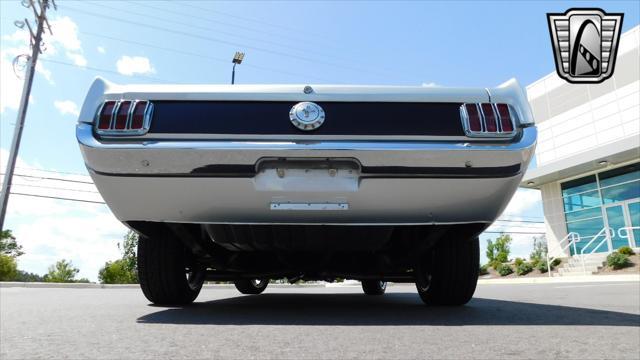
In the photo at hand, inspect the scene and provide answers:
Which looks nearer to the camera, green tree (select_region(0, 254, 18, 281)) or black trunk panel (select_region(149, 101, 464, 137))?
black trunk panel (select_region(149, 101, 464, 137))

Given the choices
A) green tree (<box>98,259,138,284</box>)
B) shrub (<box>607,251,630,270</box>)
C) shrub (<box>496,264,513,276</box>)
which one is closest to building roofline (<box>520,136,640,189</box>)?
shrub (<box>496,264,513,276</box>)

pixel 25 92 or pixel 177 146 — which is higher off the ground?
pixel 25 92

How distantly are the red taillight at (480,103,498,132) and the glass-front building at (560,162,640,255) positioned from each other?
60.1 feet

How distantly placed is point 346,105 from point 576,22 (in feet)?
37.6

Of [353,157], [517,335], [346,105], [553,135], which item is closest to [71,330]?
[353,157]

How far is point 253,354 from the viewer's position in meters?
1.36

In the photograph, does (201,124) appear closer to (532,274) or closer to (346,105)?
(346,105)

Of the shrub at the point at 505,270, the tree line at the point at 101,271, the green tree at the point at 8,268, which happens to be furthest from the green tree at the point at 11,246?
the shrub at the point at 505,270

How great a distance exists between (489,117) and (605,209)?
848 inches

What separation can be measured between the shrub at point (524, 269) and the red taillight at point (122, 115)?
1935cm

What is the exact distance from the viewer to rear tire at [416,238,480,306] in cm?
276

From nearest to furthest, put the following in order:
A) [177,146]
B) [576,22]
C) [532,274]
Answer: [177,146] → [576,22] → [532,274]

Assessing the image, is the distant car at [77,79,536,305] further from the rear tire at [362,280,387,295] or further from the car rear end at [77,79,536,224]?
the rear tire at [362,280,387,295]

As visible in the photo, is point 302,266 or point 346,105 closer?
point 346,105
